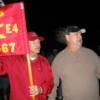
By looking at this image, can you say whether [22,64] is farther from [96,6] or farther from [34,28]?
[96,6]

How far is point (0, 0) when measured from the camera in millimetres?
5902

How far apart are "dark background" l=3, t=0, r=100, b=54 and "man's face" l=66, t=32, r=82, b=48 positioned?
17.4m

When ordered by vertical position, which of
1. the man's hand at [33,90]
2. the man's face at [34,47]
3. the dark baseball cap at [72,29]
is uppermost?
the dark baseball cap at [72,29]

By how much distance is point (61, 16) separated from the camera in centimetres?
2641

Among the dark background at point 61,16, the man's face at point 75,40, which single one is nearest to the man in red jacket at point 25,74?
the man's face at point 75,40

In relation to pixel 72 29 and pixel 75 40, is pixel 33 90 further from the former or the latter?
pixel 72 29

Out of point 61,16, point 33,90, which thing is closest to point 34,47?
point 33,90

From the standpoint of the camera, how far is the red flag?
18.8 feet

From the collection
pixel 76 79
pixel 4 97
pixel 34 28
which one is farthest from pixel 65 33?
pixel 34 28

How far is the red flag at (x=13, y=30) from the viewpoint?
574cm

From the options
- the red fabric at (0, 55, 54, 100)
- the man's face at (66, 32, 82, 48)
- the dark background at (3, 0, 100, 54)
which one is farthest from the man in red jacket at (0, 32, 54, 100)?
the dark background at (3, 0, 100, 54)

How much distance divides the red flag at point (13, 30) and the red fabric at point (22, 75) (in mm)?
360

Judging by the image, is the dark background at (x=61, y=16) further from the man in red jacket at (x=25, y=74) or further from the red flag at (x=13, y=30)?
the red flag at (x=13, y=30)

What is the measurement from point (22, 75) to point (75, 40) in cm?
89
